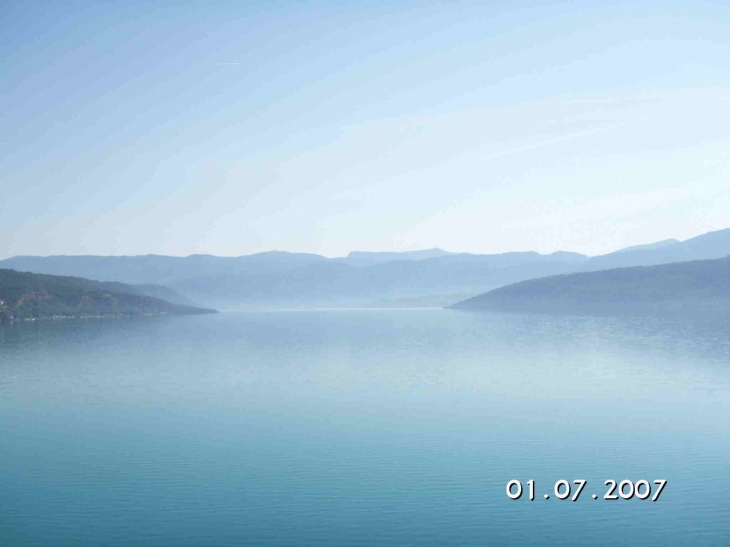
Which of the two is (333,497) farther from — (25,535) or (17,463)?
(17,463)

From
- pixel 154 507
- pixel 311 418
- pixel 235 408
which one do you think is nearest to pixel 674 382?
pixel 311 418

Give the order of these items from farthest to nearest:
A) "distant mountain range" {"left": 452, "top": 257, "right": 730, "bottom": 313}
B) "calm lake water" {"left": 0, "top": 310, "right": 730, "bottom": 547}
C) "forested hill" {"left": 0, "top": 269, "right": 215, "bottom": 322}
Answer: "distant mountain range" {"left": 452, "top": 257, "right": 730, "bottom": 313}, "forested hill" {"left": 0, "top": 269, "right": 215, "bottom": 322}, "calm lake water" {"left": 0, "top": 310, "right": 730, "bottom": 547}
